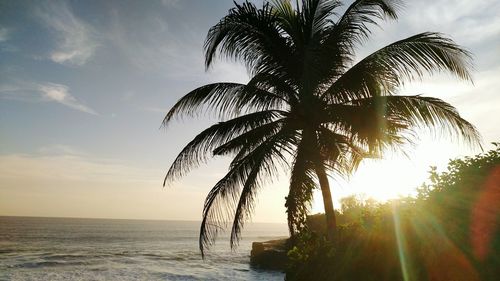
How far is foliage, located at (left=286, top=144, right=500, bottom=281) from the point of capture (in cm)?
515

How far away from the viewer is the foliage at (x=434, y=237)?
203 inches

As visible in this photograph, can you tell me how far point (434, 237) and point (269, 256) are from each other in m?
30.1

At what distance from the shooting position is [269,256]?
33.9 m

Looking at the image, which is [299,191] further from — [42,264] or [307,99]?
[42,264]

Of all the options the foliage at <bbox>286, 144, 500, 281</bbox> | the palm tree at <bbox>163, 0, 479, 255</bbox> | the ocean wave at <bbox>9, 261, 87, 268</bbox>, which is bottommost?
the ocean wave at <bbox>9, 261, 87, 268</bbox>

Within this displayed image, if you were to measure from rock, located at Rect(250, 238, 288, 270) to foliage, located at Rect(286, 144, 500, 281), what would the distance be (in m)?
25.1

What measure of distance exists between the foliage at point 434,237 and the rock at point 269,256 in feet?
82.4

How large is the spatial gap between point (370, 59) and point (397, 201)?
10.2 ft

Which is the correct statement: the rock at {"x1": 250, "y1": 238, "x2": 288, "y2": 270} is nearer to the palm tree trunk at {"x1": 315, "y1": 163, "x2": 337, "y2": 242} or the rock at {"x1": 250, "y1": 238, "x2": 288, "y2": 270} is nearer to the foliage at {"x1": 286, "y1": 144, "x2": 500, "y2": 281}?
the palm tree trunk at {"x1": 315, "y1": 163, "x2": 337, "y2": 242}

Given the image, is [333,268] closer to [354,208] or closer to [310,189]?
[310,189]

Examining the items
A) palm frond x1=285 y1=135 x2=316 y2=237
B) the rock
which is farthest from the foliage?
the rock

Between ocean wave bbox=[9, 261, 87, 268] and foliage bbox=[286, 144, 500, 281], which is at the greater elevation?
foliage bbox=[286, 144, 500, 281]

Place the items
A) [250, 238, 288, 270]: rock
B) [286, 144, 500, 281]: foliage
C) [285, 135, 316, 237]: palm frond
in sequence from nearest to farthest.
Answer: [286, 144, 500, 281]: foliage
[285, 135, 316, 237]: palm frond
[250, 238, 288, 270]: rock

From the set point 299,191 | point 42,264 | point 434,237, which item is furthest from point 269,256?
point 434,237
